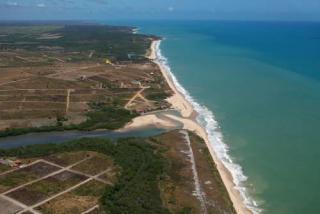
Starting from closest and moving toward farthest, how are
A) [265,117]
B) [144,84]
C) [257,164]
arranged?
[257,164] < [265,117] < [144,84]

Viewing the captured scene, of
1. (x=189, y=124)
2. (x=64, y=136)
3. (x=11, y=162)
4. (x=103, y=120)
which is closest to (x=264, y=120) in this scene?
(x=189, y=124)

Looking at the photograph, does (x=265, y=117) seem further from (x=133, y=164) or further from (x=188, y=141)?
(x=133, y=164)

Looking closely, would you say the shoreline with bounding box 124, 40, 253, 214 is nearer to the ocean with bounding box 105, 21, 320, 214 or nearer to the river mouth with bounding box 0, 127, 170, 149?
the ocean with bounding box 105, 21, 320, 214

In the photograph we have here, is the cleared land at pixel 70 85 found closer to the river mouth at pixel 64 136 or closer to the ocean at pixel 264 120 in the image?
the river mouth at pixel 64 136

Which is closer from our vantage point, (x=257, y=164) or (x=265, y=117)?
Result: (x=257, y=164)

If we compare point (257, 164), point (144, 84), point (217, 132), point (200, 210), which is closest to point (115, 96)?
point (144, 84)

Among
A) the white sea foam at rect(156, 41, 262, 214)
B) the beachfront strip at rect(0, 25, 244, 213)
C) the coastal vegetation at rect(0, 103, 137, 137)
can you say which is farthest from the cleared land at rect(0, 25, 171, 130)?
the white sea foam at rect(156, 41, 262, 214)
